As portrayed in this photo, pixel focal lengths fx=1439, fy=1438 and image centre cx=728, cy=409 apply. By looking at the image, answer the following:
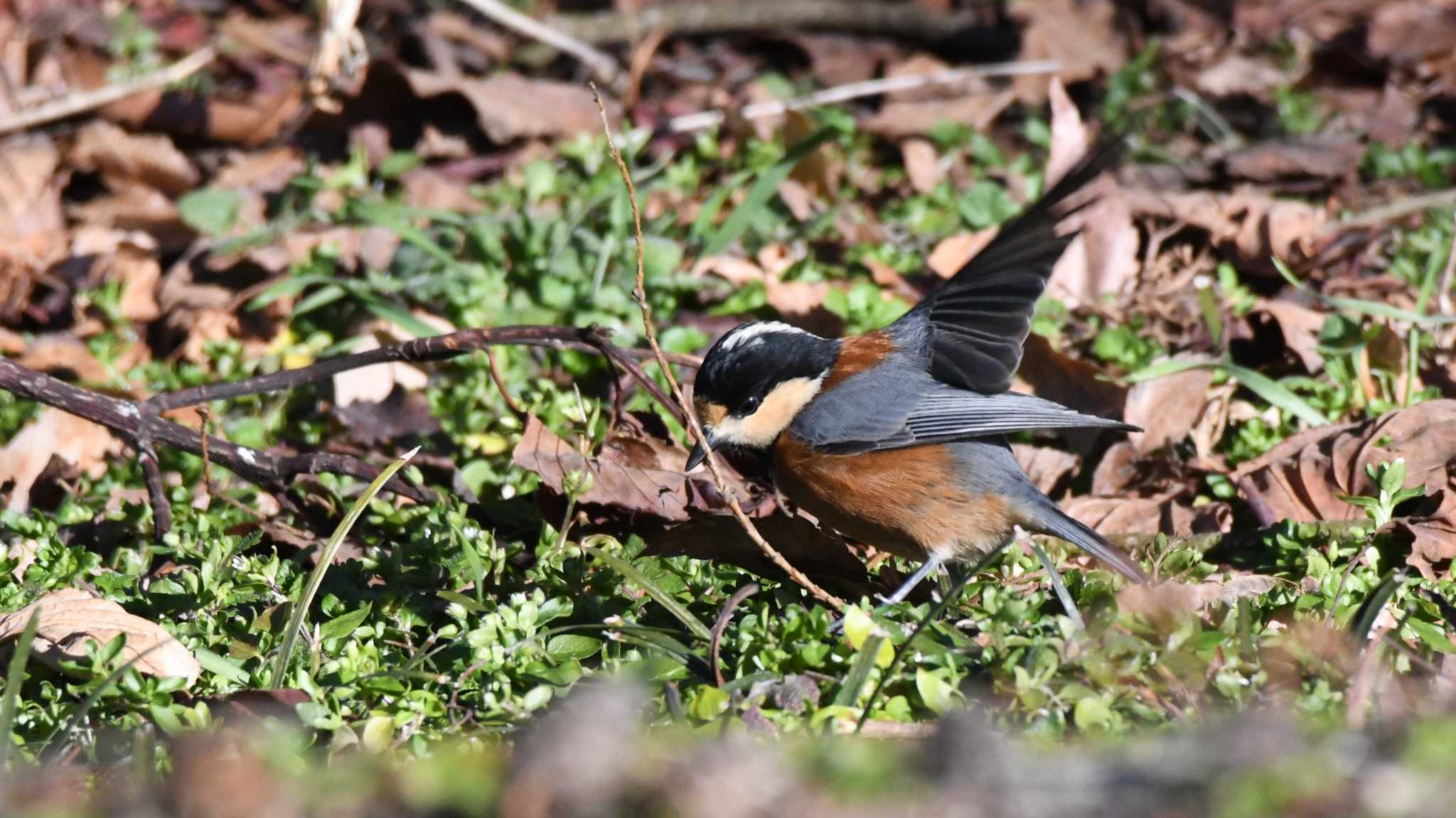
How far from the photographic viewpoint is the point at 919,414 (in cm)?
395

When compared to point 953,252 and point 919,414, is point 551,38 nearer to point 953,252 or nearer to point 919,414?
point 953,252

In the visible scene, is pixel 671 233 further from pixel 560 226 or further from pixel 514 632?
pixel 514 632

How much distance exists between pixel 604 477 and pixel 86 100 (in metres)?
3.95

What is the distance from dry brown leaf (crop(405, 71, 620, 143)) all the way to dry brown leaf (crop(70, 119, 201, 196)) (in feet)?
3.53

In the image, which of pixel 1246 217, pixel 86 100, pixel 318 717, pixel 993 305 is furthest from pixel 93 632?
pixel 1246 217

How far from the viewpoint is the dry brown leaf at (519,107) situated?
6.38 metres

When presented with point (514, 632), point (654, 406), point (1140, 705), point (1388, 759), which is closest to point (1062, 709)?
point (1140, 705)

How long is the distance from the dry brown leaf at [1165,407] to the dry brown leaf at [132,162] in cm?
412

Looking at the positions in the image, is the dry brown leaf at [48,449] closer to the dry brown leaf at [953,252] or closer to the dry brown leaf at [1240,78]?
the dry brown leaf at [953,252]

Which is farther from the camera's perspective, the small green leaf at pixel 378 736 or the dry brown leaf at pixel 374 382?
the dry brown leaf at pixel 374 382

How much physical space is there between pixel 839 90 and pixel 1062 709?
4450 mm

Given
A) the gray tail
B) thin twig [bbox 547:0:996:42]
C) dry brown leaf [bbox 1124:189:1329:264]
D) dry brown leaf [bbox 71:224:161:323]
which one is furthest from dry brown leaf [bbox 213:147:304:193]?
the gray tail

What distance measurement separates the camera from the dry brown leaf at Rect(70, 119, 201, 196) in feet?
20.3

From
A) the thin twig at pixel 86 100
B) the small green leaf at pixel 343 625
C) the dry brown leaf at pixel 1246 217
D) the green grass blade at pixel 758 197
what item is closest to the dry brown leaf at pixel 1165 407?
the dry brown leaf at pixel 1246 217
